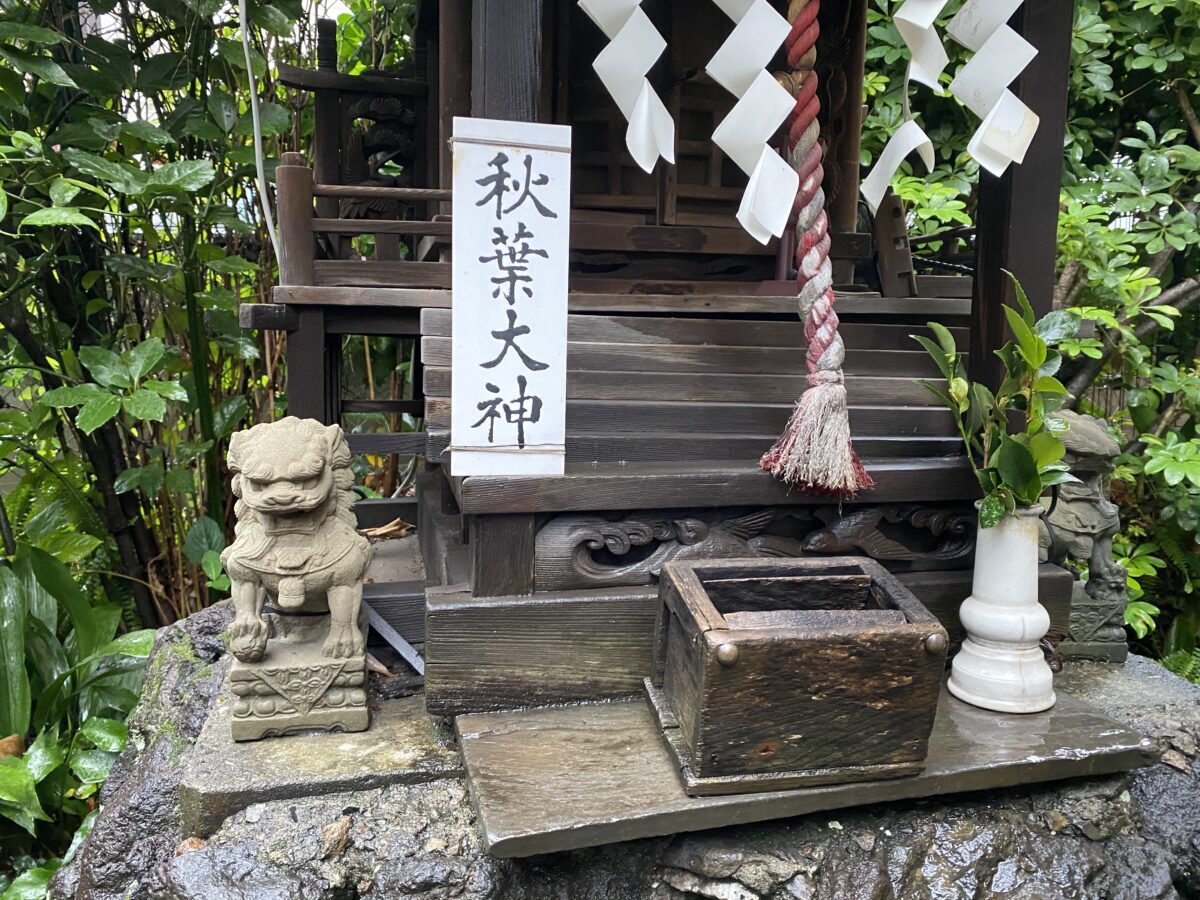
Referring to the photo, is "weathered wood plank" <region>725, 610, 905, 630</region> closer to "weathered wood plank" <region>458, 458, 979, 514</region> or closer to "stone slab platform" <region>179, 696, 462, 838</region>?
"weathered wood plank" <region>458, 458, 979, 514</region>

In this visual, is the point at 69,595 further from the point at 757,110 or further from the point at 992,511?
the point at 992,511

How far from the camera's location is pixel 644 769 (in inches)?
87.0

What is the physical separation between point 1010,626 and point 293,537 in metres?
2.27

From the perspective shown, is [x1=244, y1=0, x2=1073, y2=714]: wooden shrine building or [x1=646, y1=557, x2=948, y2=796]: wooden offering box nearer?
[x1=646, y1=557, x2=948, y2=796]: wooden offering box

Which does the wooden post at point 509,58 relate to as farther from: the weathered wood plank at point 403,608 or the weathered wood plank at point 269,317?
the weathered wood plank at point 403,608

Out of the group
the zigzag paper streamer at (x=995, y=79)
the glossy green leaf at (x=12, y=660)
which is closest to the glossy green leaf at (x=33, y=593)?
the glossy green leaf at (x=12, y=660)

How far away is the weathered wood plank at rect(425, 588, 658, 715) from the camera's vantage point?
8.05 feet

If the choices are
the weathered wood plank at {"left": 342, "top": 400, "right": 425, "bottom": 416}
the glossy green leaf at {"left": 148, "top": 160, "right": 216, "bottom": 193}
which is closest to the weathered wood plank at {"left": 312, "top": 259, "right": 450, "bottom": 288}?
the glossy green leaf at {"left": 148, "top": 160, "right": 216, "bottom": 193}

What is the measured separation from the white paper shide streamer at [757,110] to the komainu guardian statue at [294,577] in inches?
58.1

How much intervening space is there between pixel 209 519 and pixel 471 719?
2.44 meters

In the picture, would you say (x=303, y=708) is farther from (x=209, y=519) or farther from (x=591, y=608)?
(x=209, y=519)

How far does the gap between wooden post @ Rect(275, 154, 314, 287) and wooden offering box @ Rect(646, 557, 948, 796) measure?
2.00m

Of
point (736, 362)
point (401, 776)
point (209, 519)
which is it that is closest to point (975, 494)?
point (736, 362)

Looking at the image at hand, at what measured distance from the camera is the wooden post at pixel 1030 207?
106 inches
